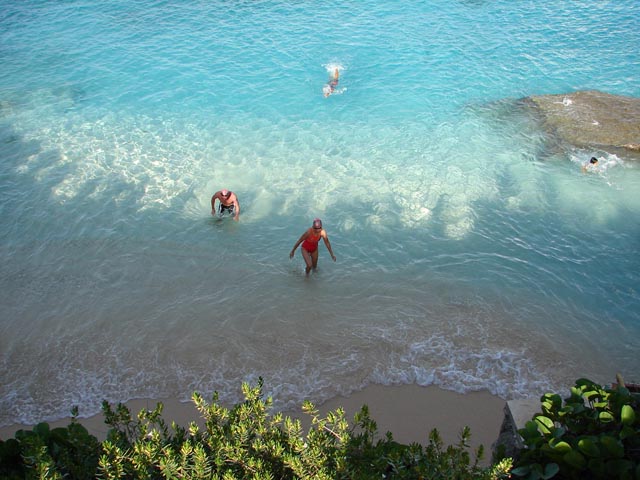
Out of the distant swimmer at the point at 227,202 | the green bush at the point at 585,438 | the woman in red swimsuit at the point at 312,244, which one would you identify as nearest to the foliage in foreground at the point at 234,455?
the green bush at the point at 585,438

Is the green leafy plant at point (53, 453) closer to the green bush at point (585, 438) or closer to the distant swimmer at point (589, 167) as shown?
the green bush at point (585, 438)

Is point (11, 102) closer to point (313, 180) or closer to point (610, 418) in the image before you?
point (313, 180)

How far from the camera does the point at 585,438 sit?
4.84 metres

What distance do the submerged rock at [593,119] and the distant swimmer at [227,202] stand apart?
9955 millimetres

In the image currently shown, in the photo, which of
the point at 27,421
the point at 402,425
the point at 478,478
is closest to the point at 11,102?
the point at 27,421

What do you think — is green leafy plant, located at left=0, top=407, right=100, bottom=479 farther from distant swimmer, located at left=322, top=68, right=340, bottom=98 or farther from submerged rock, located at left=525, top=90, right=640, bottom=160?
distant swimmer, located at left=322, top=68, right=340, bottom=98

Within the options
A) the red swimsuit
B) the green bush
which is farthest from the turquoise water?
the green bush

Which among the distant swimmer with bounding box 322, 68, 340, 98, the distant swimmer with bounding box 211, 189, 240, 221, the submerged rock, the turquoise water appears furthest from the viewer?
the distant swimmer with bounding box 322, 68, 340, 98

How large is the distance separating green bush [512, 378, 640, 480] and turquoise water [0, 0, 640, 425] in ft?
10.9

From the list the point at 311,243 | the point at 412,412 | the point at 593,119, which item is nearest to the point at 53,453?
the point at 412,412

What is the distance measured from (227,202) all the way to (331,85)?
26.6ft

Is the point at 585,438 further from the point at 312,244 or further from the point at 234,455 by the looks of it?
the point at 312,244

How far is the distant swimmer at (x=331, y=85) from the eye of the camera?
17.9 metres

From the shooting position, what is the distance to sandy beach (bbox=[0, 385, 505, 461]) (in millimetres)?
7801
